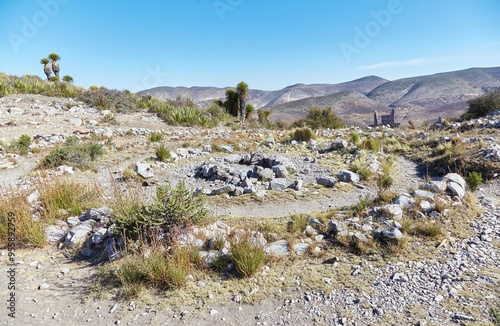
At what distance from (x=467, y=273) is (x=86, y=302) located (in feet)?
15.4

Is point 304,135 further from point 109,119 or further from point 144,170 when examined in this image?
point 109,119

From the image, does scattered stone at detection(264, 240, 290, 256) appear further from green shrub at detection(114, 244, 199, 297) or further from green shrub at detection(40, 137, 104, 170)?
green shrub at detection(40, 137, 104, 170)

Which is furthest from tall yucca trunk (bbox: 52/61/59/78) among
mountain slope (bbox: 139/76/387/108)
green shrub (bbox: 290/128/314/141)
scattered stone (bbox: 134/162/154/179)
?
mountain slope (bbox: 139/76/387/108)

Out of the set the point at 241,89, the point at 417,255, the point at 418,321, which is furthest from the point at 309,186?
the point at 241,89

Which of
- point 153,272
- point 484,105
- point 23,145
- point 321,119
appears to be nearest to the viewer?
point 153,272

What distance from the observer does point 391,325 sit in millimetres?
2799

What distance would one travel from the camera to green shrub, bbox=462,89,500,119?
19144 mm

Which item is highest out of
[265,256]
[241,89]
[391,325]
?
[241,89]

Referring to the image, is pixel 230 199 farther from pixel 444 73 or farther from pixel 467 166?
pixel 444 73

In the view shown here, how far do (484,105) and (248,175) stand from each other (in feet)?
67.3

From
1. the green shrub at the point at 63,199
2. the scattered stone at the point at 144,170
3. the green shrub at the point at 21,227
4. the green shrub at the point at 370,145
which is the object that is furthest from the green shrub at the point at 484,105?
the green shrub at the point at 21,227

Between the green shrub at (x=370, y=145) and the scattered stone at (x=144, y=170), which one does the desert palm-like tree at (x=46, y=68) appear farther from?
the green shrub at (x=370, y=145)

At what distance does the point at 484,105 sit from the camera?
64.3 ft

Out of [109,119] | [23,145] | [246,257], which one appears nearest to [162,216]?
[246,257]
